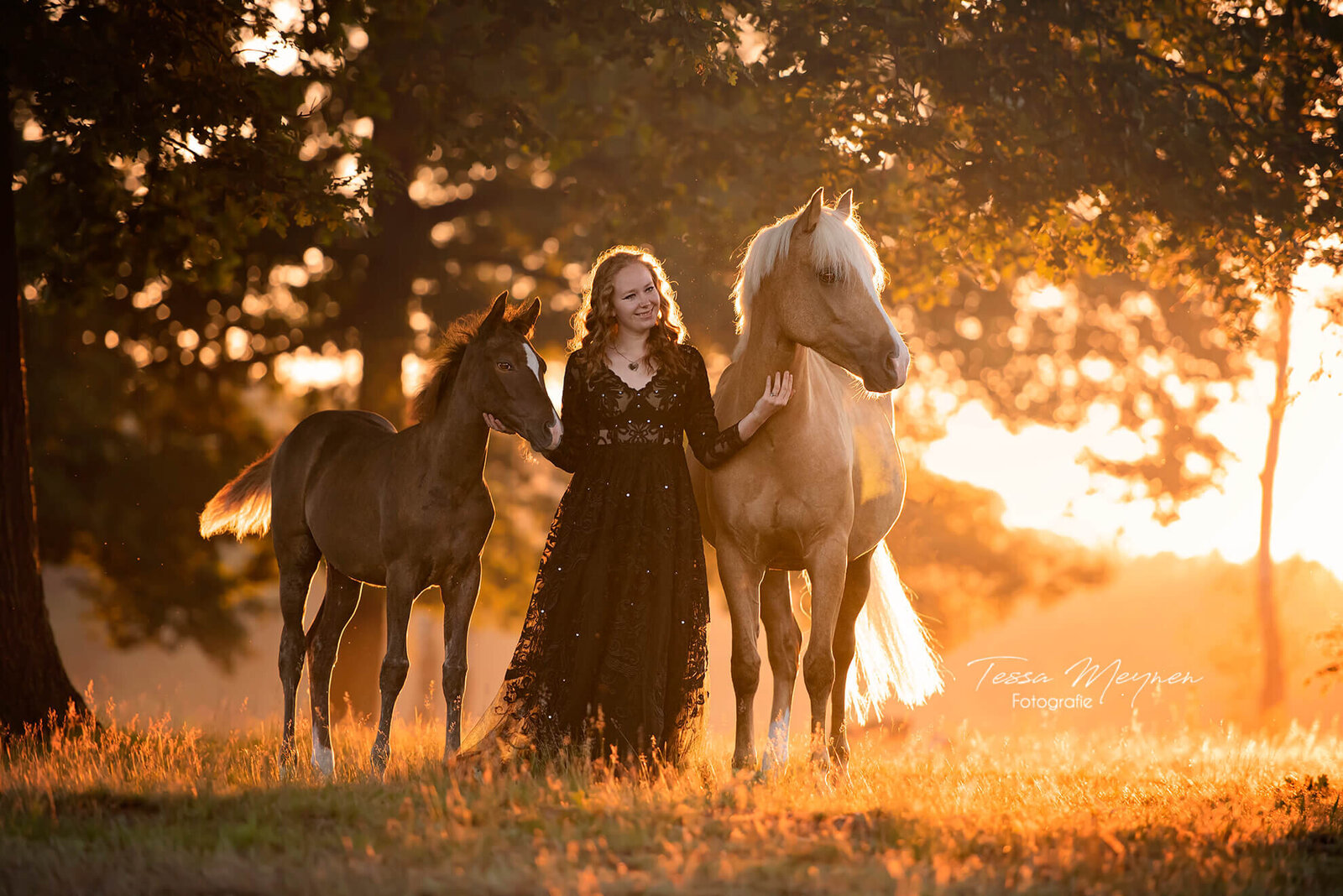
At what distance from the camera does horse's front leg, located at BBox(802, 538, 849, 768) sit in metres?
5.82

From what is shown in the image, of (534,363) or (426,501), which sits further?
(426,501)

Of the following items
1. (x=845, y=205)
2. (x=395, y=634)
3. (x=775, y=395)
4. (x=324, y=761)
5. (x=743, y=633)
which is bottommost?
(x=324, y=761)

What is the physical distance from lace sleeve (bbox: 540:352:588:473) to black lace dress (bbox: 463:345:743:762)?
10 millimetres

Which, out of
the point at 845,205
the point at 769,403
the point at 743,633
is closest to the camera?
the point at 769,403

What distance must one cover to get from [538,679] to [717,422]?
174 centimetres

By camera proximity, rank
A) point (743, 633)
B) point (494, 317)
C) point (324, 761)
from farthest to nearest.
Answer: point (324, 761)
point (494, 317)
point (743, 633)

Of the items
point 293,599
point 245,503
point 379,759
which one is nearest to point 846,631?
point 379,759

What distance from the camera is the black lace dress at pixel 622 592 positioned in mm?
5812

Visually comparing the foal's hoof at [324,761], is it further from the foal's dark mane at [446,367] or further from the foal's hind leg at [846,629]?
the foal's hind leg at [846,629]

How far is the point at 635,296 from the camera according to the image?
233 inches

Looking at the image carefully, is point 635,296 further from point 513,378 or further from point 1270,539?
point 1270,539

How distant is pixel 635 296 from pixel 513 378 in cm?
80
